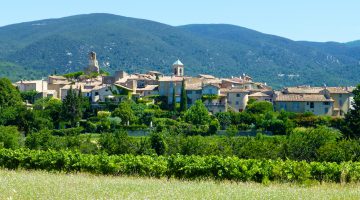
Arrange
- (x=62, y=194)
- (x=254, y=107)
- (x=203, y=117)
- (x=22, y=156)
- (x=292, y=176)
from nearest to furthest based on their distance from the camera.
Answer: (x=62, y=194)
(x=292, y=176)
(x=22, y=156)
(x=203, y=117)
(x=254, y=107)

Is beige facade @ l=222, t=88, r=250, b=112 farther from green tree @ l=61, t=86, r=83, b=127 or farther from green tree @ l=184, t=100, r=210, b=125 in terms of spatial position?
green tree @ l=61, t=86, r=83, b=127

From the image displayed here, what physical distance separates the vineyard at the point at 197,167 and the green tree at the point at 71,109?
1615 inches

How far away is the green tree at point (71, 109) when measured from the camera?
203 ft

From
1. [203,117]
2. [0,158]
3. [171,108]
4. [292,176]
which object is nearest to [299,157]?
[292,176]

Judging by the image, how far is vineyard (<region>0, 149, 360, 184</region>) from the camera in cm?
1733

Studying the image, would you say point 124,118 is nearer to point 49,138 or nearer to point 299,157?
point 49,138

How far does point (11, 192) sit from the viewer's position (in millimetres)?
11438

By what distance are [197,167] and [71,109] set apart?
45.6 m

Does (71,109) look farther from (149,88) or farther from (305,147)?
(305,147)

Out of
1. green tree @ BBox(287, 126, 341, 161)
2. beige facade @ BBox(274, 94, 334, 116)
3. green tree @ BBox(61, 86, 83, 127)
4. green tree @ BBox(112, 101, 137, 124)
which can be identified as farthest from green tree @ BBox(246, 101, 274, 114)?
green tree @ BBox(287, 126, 341, 161)

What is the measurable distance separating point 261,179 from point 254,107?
4907cm

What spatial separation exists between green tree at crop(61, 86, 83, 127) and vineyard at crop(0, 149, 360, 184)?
135 feet

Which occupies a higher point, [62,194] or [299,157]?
[62,194]

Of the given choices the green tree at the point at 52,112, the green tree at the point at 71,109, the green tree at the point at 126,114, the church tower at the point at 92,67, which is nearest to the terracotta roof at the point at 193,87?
the green tree at the point at 126,114
